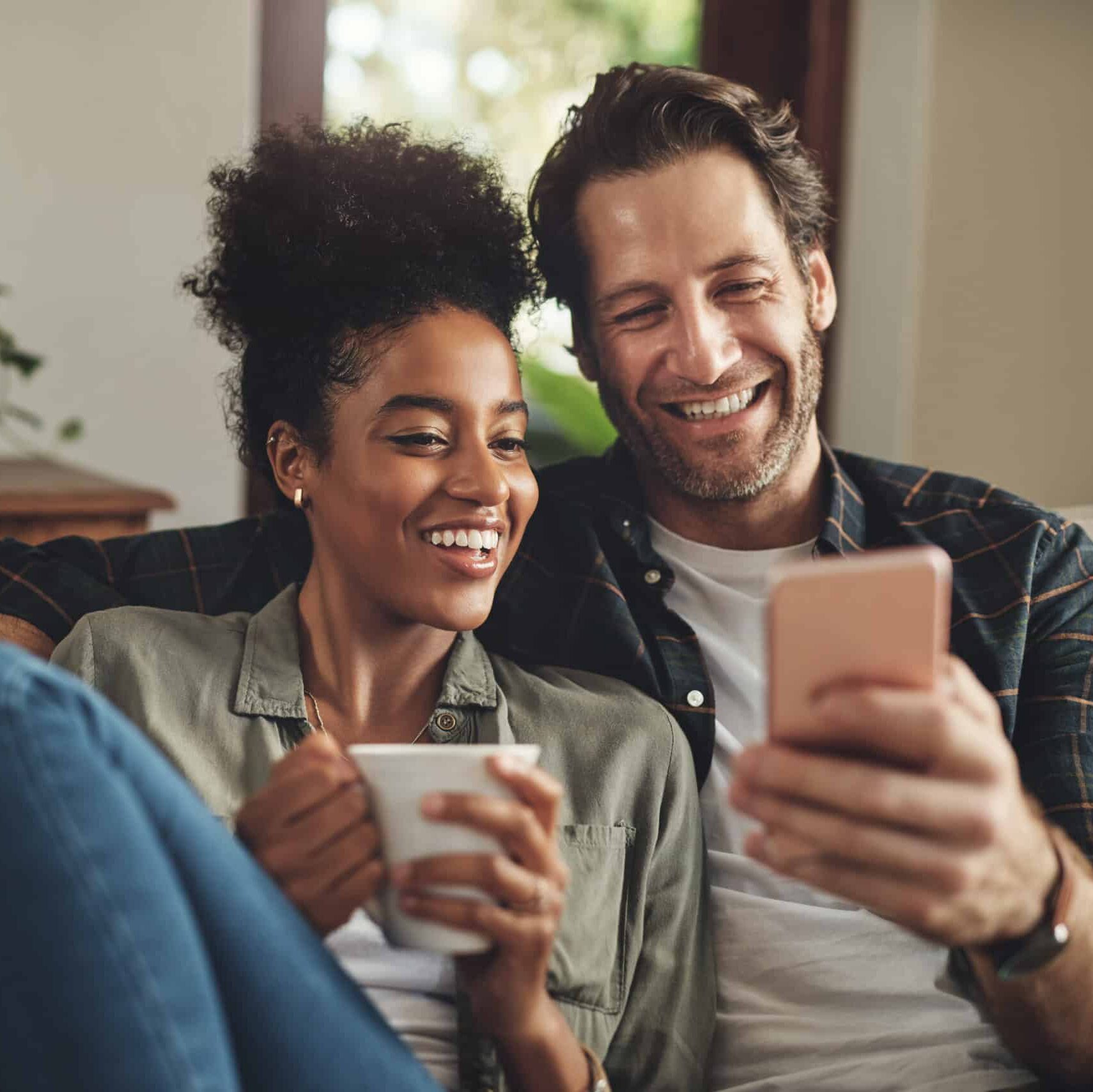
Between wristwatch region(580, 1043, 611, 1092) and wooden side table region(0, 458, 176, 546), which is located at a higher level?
wooden side table region(0, 458, 176, 546)

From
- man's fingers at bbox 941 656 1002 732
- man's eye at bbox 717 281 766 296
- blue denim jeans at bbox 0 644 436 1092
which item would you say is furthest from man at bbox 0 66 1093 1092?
blue denim jeans at bbox 0 644 436 1092

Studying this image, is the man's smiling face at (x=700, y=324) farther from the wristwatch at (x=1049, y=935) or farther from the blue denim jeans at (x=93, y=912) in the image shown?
the blue denim jeans at (x=93, y=912)

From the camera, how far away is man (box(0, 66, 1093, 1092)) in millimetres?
1325

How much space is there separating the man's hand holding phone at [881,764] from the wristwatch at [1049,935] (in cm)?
16

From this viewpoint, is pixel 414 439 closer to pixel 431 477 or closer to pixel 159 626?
pixel 431 477

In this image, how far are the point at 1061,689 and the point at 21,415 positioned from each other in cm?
199

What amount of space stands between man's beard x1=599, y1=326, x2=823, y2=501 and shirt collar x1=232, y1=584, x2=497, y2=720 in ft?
1.21

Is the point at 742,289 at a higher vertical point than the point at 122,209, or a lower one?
lower

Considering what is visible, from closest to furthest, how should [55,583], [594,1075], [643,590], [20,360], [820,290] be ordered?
[594,1075], [55,583], [643,590], [820,290], [20,360]

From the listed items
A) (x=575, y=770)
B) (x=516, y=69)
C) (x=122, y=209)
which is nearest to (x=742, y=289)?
(x=575, y=770)

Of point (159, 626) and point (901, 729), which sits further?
point (159, 626)

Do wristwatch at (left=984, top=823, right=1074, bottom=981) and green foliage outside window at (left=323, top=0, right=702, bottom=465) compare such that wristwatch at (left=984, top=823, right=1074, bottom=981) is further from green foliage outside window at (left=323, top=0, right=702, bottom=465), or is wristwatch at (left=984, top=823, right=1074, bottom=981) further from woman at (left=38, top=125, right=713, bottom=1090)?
green foliage outside window at (left=323, top=0, right=702, bottom=465)

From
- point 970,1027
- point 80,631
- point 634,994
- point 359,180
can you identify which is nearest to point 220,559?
point 80,631

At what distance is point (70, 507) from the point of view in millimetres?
2139
